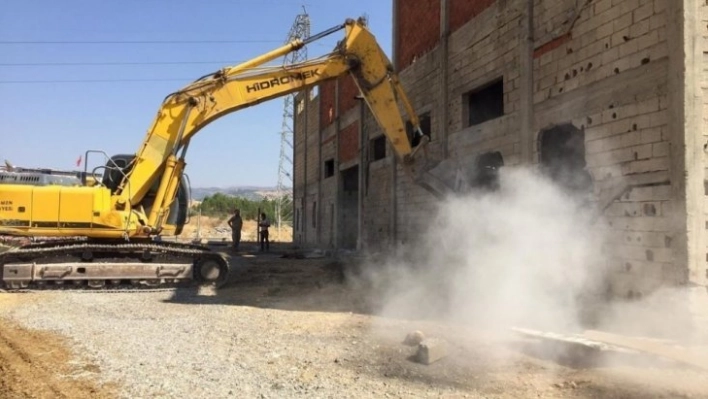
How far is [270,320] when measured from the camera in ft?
22.5

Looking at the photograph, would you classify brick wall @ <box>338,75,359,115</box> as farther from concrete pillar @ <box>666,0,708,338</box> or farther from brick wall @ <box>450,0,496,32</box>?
concrete pillar @ <box>666,0,708,338</box>

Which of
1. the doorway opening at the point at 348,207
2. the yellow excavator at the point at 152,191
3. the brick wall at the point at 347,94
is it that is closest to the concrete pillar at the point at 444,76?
the yellow excavator at the point at 152,191

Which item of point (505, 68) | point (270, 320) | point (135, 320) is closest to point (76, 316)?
point (135, 320)

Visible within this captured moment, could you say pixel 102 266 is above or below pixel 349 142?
below

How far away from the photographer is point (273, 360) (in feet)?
16.2

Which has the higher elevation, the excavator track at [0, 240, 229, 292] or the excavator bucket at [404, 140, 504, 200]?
the excavator bucket at [404, 140, 504, 200]

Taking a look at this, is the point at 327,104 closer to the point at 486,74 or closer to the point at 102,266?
the point at 486,74

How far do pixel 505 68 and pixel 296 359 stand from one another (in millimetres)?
6819

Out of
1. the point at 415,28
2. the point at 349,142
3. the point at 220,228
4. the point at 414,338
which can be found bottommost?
the point at 414,338

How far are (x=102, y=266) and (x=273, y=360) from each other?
222 inches

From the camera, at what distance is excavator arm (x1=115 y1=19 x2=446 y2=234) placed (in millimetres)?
9508

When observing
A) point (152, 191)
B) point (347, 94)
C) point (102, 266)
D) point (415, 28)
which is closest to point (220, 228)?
point (347, 94)

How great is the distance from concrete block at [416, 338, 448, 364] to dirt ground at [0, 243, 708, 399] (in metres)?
0.08

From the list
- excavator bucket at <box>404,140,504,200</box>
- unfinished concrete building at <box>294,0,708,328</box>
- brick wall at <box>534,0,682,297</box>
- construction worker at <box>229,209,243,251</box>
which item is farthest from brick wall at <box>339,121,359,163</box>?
brick wall at <box>534,0,682,297</box>
